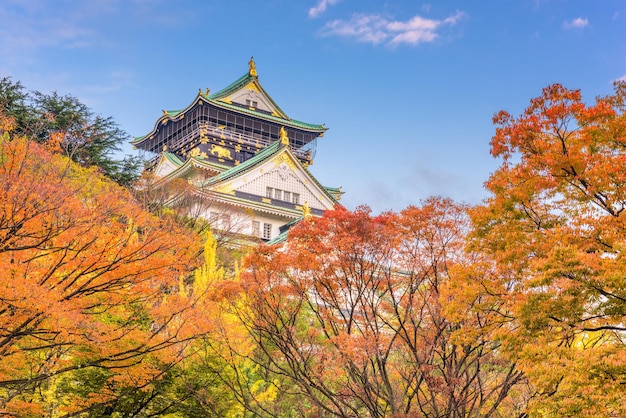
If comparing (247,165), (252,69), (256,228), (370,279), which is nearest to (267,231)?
(256,228)

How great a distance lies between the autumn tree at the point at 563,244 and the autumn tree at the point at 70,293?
717 centimetres

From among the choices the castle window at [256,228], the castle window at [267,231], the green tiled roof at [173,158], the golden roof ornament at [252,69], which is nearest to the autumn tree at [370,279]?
the castle window at [256,228]

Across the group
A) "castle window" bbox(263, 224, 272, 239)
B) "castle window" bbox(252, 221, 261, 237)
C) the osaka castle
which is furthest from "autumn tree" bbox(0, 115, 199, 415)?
"castle window" bbox(263, 224, 272, 239)

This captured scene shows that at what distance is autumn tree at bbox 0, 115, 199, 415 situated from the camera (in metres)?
10.8

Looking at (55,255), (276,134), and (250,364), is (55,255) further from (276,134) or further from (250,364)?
(276,134)

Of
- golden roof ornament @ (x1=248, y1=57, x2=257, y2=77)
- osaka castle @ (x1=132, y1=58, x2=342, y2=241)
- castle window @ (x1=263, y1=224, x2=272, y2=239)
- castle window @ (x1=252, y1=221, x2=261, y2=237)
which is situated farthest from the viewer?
golden roof ornament @ (x1=248, y1=57, x2=257, y2=77)

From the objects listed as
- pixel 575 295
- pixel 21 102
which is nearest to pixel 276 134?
pixel 21 102

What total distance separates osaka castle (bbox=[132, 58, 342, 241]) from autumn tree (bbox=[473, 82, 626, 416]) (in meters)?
20.7

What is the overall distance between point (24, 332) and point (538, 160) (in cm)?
996

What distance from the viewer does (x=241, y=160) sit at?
45750mm

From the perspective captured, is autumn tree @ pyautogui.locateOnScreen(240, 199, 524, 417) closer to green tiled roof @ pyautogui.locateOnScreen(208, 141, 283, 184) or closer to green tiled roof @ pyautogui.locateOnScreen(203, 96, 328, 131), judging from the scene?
green tiled roof @ pyautogui.locateOnScreen(208, 141, 283, 184)

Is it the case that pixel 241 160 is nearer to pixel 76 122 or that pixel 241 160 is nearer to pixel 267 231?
pixel 267 231

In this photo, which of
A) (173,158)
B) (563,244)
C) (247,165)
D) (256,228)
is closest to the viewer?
(563,244)

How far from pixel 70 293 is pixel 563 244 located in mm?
9256
